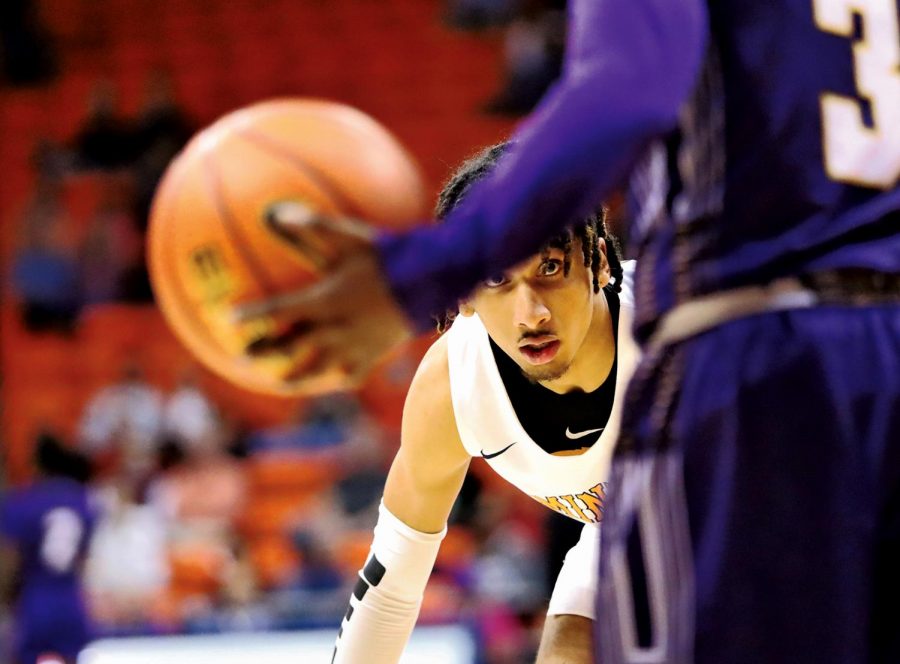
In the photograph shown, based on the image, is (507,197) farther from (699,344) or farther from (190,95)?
(190,95)

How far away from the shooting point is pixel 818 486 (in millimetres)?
1553

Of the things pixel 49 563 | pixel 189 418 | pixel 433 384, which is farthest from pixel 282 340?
pixel 189 418

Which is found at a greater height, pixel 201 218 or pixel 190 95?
pixel 201 218

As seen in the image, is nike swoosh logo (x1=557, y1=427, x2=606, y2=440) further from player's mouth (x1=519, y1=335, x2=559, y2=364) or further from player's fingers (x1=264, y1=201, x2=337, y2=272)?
player's fingers (x1=264, y1=201, x2=337, y2=272)

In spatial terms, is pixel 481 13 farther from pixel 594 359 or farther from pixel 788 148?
pixel 788 148

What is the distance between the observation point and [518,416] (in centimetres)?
284

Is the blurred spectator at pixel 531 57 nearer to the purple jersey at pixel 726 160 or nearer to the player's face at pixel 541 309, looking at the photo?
the player's face at pixel 541 309

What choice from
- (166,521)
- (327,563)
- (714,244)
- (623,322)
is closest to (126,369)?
(166,521)

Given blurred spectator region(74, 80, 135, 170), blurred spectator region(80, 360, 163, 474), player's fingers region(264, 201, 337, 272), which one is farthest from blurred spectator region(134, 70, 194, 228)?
player's fingers region(264, 201, 337, 272)

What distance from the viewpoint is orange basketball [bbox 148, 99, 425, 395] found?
182cm

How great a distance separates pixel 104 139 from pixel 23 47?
1429mm

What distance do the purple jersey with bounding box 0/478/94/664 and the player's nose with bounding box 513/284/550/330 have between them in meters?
4.76

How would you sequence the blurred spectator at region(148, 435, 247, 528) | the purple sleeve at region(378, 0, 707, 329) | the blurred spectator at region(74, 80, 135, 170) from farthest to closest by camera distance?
the blurred spectator at region(74, 80, 135, 170)
the blurred spectator at region(148, 435, 247, 528)
the purple sleeve at region(378, 0, 707, 329)

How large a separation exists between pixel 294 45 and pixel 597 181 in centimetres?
938
